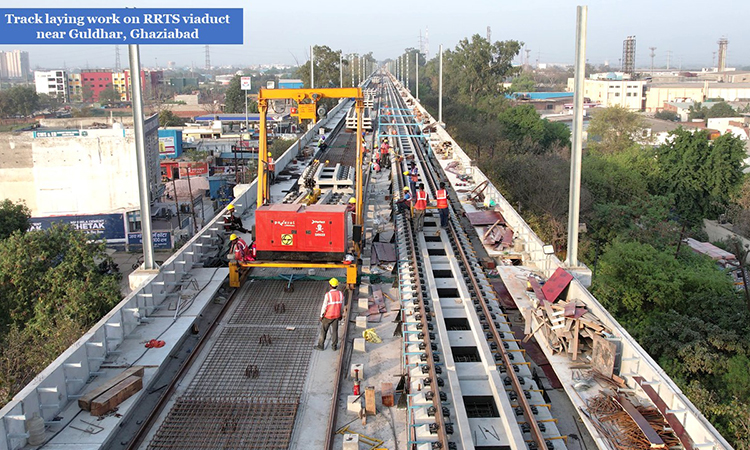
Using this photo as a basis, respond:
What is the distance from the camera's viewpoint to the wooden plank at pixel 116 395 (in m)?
8.08

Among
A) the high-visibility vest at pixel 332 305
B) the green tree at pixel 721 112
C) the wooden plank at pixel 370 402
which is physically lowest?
the wooden plank at pixel 370 402

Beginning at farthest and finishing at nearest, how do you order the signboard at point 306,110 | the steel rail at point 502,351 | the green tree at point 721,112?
1. the green tree at point 721,112
2. the signboard at point 306,110
3. the steel rail at point 502,351

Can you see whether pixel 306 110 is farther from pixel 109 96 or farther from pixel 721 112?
pixel 109 96

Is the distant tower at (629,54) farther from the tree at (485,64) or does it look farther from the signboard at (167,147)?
the signboard at (167,147)

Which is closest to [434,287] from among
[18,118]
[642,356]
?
[642,356]

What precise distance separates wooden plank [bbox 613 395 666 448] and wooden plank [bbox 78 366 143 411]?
6456mm

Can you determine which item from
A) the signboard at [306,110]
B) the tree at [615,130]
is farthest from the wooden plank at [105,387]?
the tree at [615,130]

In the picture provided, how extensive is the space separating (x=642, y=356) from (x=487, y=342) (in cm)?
260

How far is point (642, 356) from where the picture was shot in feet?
27.9

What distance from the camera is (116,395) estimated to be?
327 inches

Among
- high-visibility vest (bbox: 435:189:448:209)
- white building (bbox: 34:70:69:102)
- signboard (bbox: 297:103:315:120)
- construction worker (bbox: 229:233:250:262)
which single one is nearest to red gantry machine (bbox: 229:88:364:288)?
construction worker (bbox: 229:233:250:262)

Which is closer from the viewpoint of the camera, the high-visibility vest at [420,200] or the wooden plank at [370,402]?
the wooden plank at [370,402]

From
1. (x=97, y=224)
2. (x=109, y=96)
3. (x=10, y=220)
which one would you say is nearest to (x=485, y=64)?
(x=97, y=224)

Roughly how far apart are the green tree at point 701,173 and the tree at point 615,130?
613 inches
